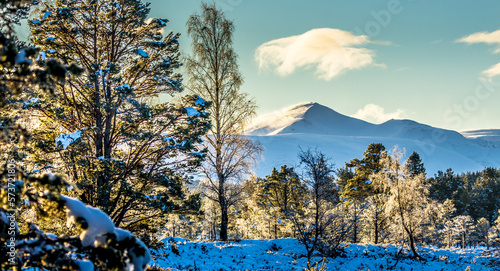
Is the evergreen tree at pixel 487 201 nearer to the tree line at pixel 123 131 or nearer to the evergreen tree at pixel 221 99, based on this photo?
the tree line at pixel 123 131

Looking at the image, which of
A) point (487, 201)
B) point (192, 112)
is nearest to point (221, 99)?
point (192, 112)

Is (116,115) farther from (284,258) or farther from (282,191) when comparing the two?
(282,191)

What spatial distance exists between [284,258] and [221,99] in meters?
9.59

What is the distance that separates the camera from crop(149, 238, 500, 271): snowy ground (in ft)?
40.9

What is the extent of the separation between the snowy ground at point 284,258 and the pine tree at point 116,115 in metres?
3.13

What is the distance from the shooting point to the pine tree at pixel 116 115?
8578mm

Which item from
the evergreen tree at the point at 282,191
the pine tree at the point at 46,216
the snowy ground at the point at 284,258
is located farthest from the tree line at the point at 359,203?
the pine tree at the point at 46,216

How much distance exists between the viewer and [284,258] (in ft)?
51.0

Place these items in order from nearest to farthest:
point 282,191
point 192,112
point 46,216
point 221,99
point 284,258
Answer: point 46,216, point 192,112, point 284,258, point 221,99, point 282,191

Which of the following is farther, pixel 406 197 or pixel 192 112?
pixel 406 197

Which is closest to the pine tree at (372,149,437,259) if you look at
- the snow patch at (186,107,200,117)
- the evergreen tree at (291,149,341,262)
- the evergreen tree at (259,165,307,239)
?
the evergreen tree at (291,149,341,262)

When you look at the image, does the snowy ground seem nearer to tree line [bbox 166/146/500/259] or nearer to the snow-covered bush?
tree line [bbox 166/146/500/259]

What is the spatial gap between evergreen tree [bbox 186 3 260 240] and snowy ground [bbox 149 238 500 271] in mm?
2540

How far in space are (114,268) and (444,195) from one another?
56.4 metres
